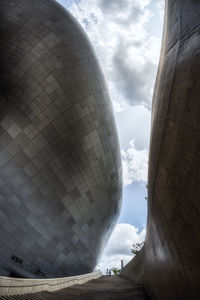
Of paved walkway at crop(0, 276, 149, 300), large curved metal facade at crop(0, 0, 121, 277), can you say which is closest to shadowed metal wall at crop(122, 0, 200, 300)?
paved walkway at crop(0, 276, 149, 300)

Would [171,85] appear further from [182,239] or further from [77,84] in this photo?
[77,84]

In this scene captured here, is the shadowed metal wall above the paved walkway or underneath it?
above

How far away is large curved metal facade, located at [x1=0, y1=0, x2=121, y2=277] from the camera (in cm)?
811

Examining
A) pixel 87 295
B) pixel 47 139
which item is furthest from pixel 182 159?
pixel 47 139

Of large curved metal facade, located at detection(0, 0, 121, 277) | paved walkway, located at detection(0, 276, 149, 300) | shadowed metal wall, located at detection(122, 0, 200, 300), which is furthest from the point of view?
large curved metal facade, located at detection(0, 0, 121, 277)

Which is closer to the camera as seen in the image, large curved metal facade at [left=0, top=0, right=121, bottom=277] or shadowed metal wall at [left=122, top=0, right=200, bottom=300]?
shadowed metal wall at [left=122, top=0, right=200, bottom=300]

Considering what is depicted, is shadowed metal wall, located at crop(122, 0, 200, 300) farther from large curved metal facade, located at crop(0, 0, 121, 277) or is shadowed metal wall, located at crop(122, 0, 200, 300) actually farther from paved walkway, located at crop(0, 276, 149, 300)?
large curved metal facade, located at crop(0, 0, 121, 277)

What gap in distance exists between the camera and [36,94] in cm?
895

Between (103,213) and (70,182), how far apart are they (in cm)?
554

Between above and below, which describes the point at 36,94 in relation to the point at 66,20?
below

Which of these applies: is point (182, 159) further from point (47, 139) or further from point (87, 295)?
point (47, 139)

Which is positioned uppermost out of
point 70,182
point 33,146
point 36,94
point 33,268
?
point 36,94

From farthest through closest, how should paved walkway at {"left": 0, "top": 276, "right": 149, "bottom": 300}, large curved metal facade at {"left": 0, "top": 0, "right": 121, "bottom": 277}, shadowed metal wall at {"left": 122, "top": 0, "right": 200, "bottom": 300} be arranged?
large curved metal facade at {"left": 0, "top": 0, "right": 121, "bottom": 277} < paved walkway at {"left": 0, "top": 276, "right": 149, "bottom": 300} < shadowed metal wall at {"left": 122, "top": 0, "right": 200, "bottom": 300}

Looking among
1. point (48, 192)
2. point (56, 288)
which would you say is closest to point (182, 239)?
point (56, 288)
